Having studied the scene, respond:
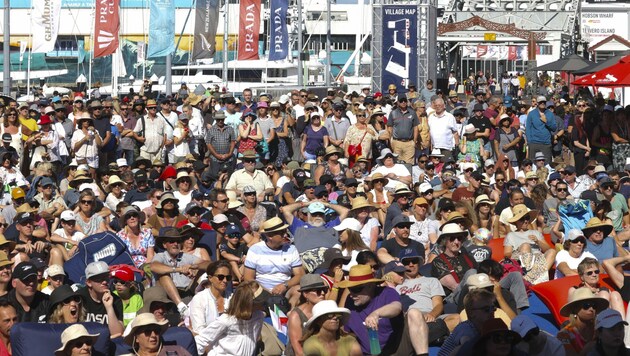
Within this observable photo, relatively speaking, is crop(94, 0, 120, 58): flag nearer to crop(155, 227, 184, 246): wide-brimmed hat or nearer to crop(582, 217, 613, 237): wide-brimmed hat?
crop(155, 227, 184, 246): wide-brimmed hat

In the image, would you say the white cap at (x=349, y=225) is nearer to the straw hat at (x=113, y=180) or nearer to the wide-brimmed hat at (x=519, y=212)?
the wide-brimmed hat at (x=519, y=212)

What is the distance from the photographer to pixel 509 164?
20344mm

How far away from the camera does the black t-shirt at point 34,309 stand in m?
10.6

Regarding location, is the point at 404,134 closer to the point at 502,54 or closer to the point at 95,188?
the point at 95,188

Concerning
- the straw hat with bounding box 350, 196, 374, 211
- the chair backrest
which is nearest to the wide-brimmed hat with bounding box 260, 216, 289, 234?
the straw hat with bounding box 350, 196, 374, 211

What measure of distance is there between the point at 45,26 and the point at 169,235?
27.1m

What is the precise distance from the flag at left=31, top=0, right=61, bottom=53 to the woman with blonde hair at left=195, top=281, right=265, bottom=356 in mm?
27939

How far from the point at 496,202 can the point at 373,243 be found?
2.71m

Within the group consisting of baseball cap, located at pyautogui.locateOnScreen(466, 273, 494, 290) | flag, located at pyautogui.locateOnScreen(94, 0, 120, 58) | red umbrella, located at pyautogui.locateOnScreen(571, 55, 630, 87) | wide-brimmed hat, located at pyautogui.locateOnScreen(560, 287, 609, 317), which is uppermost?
flag, located at pyautogui.locateOnScreen(94, 0, 120, 58)

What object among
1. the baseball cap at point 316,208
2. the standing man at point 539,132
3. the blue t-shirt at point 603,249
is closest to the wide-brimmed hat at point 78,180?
the baseball cap at point 316,208

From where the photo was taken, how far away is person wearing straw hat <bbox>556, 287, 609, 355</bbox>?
9.79 metres

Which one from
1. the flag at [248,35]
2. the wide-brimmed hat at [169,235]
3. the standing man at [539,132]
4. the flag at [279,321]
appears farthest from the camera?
the flag at [248,35]

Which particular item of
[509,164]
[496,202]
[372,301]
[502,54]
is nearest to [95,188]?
[496,202]

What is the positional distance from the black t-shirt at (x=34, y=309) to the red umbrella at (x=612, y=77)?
516 inches
